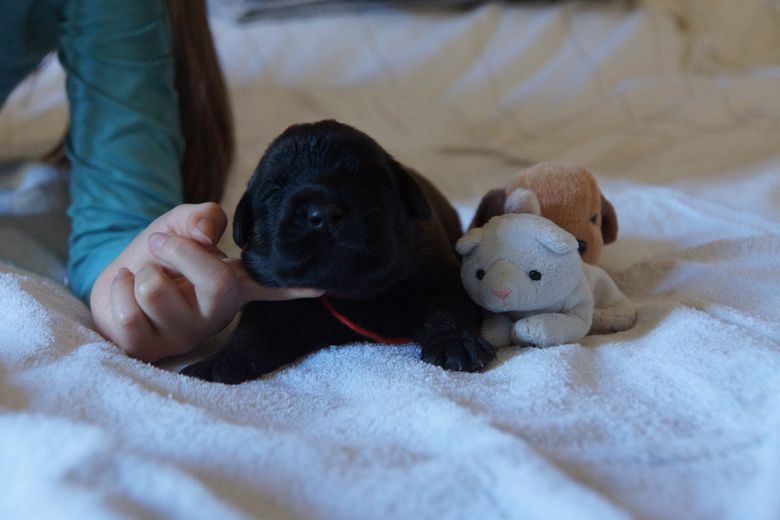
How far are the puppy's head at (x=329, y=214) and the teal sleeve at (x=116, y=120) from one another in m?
0.38

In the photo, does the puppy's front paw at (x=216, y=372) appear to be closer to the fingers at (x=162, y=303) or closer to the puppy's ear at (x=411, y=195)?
the fingers at (x=162, y=303)

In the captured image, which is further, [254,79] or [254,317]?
[254,79]

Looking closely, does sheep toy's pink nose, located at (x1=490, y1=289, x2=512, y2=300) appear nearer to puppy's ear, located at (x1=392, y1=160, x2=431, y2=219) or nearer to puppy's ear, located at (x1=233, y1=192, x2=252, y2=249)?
puppy's ear, located at (x1=392, y1=160, x2=431, y2=219)

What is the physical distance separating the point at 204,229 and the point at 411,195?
24 centimetres

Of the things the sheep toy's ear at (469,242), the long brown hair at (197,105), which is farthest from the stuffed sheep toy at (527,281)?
the long brown hair at (197,105)

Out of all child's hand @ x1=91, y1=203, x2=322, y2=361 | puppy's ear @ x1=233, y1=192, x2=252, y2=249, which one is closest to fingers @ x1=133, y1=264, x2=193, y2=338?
child's hand @ x1=91, y1=203, x2=322, y2=361

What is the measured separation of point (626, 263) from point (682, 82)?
1.09 meters

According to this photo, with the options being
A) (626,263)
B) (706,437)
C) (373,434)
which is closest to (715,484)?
(706,437)

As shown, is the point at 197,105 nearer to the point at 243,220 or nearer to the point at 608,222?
the point at 243,220

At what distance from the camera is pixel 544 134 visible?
204cm

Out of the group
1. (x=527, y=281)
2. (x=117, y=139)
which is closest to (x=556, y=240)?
(x=527, y=281)

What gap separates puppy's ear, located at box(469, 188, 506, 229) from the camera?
1000 millimetres

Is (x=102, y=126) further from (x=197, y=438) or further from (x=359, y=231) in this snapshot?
(x=197, y=438)

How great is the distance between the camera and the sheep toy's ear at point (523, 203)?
96 cm
